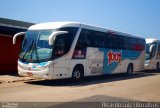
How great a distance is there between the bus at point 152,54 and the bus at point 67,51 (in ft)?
27.6

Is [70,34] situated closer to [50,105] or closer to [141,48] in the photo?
[50,105]

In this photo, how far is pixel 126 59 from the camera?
73.2ft

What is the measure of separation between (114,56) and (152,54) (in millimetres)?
9520

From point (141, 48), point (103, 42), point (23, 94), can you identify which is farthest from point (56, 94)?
point (141, 48)

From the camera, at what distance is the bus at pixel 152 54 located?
91.6 ft

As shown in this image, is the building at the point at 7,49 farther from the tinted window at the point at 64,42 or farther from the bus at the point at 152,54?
the bus at the point at 152,54

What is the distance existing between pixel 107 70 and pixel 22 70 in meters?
6.83

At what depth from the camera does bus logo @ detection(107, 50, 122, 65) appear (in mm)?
19547

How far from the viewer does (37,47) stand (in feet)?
47.2

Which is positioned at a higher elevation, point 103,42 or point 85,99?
→ point 103,42

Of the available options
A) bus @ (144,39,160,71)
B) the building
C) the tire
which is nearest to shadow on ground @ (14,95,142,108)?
the tire

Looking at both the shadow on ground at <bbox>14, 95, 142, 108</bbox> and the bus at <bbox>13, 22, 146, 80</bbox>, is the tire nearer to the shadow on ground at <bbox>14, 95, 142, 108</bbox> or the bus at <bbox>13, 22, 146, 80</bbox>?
the bus at <bbox>13, 22, 146, 80</bbox>

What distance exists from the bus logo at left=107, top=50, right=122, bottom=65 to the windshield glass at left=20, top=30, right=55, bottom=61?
6.19 metres

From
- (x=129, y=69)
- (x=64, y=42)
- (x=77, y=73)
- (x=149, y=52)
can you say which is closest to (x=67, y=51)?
(x=64, y=42)
